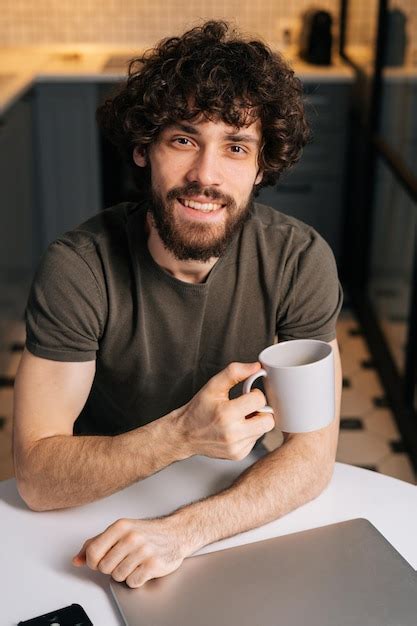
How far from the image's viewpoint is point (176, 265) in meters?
1.62

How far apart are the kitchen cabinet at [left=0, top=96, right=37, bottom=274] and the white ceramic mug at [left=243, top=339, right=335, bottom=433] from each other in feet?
7.66

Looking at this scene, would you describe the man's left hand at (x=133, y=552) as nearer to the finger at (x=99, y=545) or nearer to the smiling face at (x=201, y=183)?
the finger at (x=99, y=545)

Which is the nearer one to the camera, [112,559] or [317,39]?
[112,559]

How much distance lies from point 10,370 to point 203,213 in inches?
82.1

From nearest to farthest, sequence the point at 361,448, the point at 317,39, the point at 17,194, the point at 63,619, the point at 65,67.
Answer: the point at 63,619 → the point at 361,448 → the point at 17,194 → the point at 65,67 → the point at 317,39

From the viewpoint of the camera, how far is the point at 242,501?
4.32ft

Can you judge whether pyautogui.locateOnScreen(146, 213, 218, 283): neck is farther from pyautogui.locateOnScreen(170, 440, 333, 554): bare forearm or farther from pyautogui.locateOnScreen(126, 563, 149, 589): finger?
pyautogui.locateOnScreen(126, 563, 149, 589): finger

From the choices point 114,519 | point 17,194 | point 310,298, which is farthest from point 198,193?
point 17,194

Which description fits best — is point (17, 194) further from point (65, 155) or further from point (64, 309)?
point (64, 309)

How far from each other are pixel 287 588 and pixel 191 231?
0.65m

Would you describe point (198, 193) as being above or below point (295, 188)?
above

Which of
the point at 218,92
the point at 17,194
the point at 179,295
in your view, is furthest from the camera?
the point at 17,194

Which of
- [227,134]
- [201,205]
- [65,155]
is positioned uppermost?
[227,134]

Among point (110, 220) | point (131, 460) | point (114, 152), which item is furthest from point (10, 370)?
point (131, 460)
